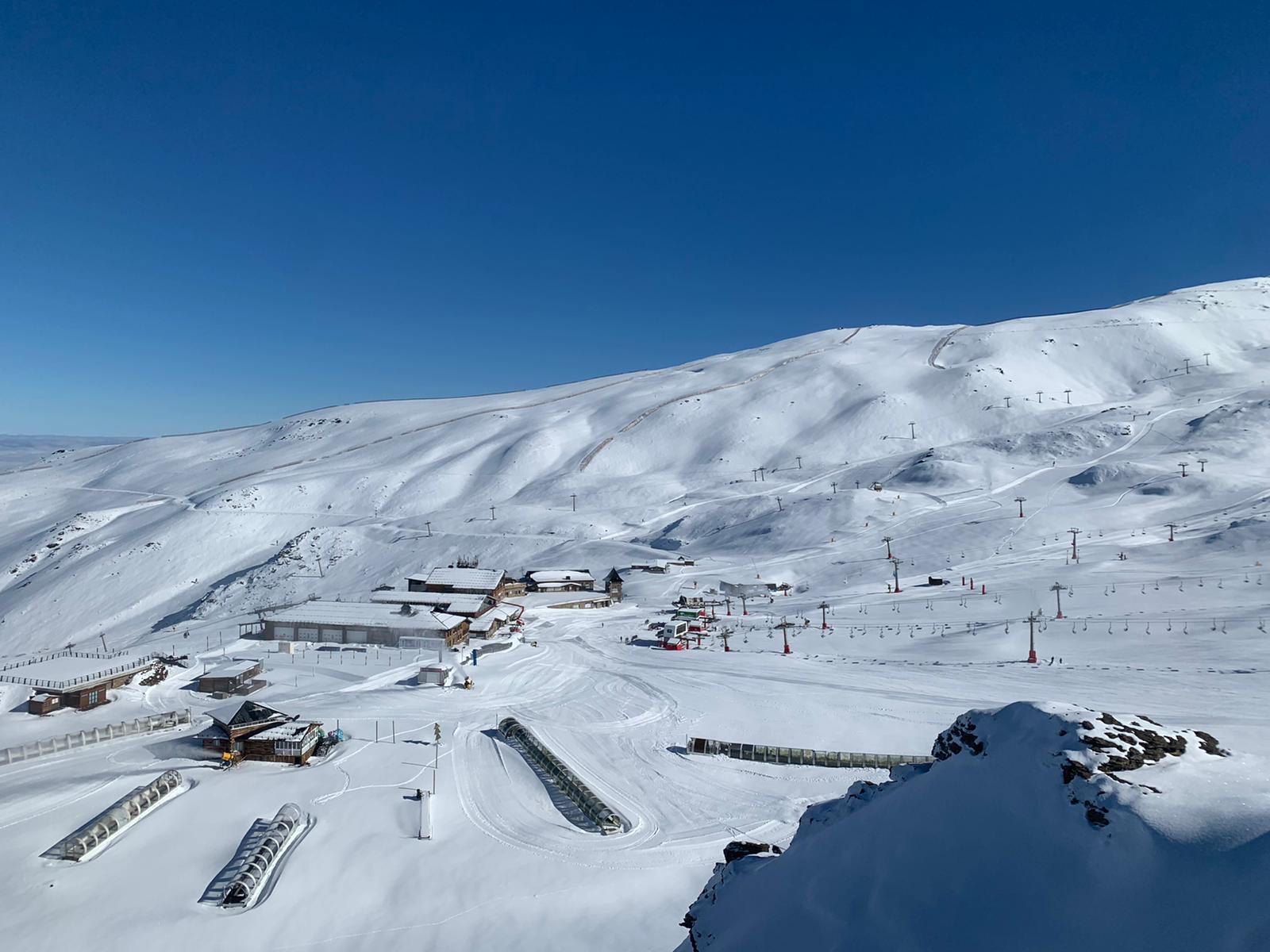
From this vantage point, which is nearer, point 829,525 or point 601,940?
point 601,940

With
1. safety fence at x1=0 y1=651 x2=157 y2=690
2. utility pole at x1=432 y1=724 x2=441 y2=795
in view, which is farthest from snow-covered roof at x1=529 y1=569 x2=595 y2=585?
utility pole at x1=432 y1=724 x2=441 y2=795

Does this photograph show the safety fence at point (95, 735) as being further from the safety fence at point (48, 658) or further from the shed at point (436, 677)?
the safety fence at point (48, 658)

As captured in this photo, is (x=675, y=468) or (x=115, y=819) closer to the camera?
(x=115, y=819)

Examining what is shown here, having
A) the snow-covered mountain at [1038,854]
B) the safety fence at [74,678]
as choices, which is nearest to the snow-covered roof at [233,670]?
the safety fence at [74,678]

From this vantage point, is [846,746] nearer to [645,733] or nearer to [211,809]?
[645,733]

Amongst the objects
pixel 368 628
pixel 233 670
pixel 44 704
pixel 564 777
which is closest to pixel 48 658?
pixel 368 628

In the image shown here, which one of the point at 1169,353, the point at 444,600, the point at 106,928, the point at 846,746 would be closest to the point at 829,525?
the point at 444,600

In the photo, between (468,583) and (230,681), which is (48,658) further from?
(468,583)
